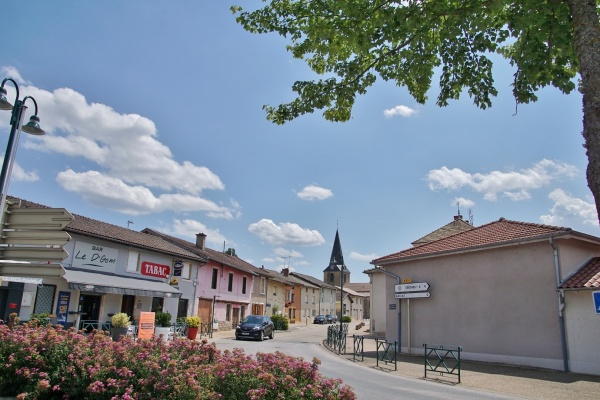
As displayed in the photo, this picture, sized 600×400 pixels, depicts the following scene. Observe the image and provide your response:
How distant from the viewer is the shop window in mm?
17906

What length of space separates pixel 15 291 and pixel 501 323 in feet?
63.4

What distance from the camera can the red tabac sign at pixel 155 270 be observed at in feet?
81.4

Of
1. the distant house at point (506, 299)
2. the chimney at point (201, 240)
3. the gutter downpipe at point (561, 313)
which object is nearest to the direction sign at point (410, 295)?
the distant house at point (506, 299)

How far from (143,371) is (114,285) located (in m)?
17.1

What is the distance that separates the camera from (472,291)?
1720 centimetres

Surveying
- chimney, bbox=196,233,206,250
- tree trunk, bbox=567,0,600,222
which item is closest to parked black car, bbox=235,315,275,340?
chimney, bbox=196,233,206,250

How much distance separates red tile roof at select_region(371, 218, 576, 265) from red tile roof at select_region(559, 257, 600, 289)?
1.57 m

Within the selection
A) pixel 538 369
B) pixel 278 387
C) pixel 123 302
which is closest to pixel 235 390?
pixel 278 387

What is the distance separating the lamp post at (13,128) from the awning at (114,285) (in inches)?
464

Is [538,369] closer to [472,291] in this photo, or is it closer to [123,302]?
[472,291]

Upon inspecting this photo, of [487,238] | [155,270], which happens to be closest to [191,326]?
[155,270]

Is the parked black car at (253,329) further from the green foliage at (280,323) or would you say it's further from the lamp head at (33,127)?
the lamp head at (33,127)

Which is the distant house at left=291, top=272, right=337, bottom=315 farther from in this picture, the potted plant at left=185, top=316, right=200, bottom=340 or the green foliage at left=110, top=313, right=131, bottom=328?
the green foliage at left=110, top=313, right=131, bottom=328

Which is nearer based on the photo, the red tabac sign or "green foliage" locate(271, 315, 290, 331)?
the red tabac sign
